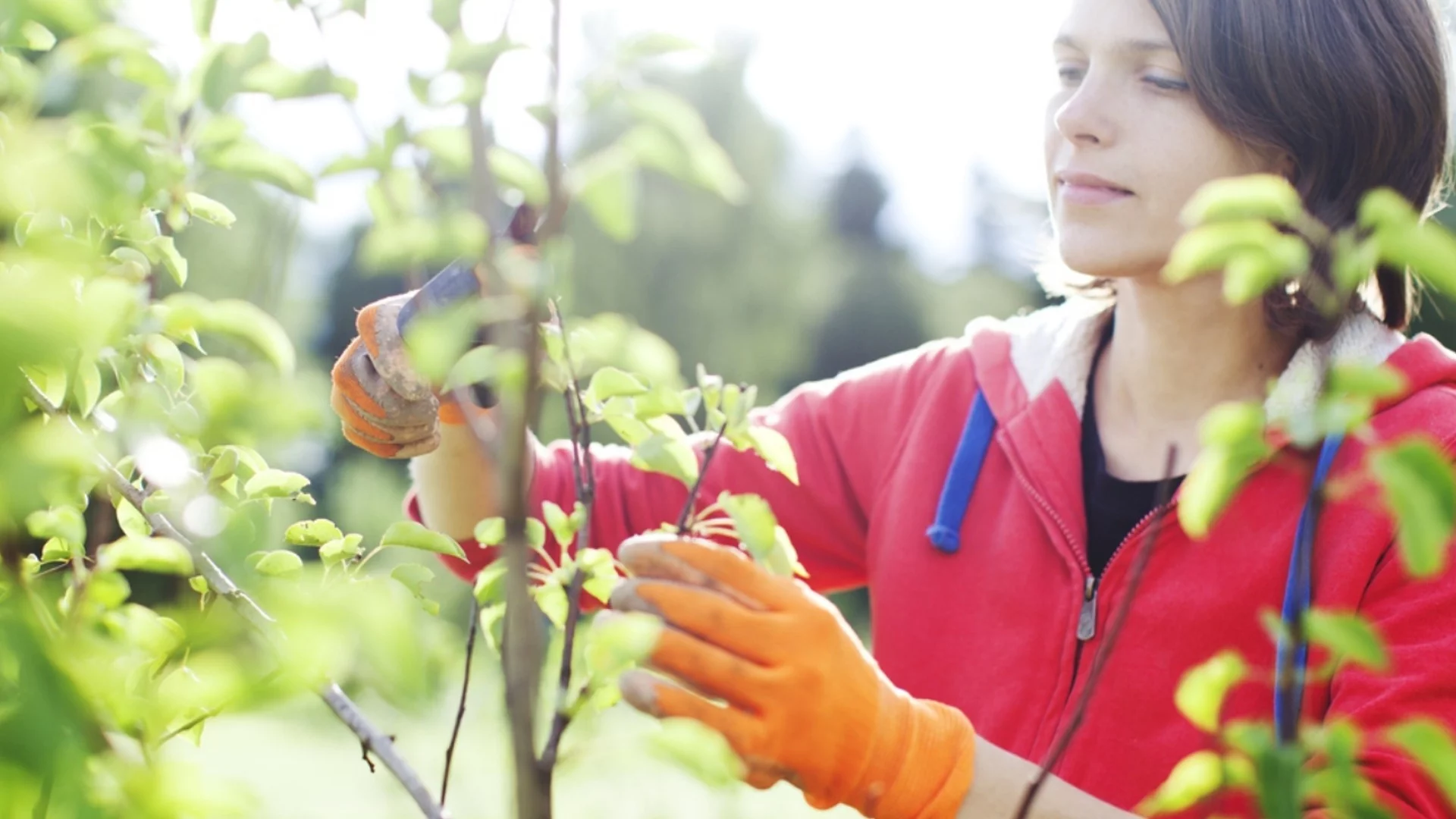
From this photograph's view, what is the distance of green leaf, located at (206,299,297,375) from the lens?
1.98 feet

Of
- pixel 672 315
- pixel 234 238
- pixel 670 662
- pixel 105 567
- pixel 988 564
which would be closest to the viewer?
pixel 105 567

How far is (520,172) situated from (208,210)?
452mm

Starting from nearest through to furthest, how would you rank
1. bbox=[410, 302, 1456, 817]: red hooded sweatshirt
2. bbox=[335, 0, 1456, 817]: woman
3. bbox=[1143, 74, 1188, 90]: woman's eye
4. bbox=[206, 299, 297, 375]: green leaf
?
bbox=[206, 299, 297, 375]: green leaf < bbox=[335, 0, 1456, 817]: woman < bbox=[410, 302, 1456, 817]: red hooded sweatshirt < bbox=[1143, 74, 1188, 90]: woman's eye

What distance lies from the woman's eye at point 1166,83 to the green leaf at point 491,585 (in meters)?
1.01

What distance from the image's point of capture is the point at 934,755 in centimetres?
118

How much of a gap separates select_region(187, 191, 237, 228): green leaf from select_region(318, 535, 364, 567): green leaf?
0.26 meters

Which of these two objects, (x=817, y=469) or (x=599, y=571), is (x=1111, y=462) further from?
(x=599, y=571)

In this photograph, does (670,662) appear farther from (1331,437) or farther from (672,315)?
(672,315)

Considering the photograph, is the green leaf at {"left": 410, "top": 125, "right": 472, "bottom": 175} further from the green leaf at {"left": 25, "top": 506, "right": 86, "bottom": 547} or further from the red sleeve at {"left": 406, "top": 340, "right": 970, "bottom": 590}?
the red sleeve at {"left": 406, "top": 340, "right": 970, "bottom": 590}

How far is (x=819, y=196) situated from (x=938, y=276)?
1.68m

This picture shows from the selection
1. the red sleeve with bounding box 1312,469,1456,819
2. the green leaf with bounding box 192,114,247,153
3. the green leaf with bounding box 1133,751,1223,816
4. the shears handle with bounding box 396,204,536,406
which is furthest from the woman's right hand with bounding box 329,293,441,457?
the red sleeve with bounding box 1312,469,1456,819

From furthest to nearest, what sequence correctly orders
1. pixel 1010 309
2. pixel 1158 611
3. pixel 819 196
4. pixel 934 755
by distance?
pixel 819 196, pixel 1010 309, pixel 1158 611, pixel 934 755

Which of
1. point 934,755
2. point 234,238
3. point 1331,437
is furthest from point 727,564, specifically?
point 234,238

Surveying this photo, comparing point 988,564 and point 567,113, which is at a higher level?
point 567,113
